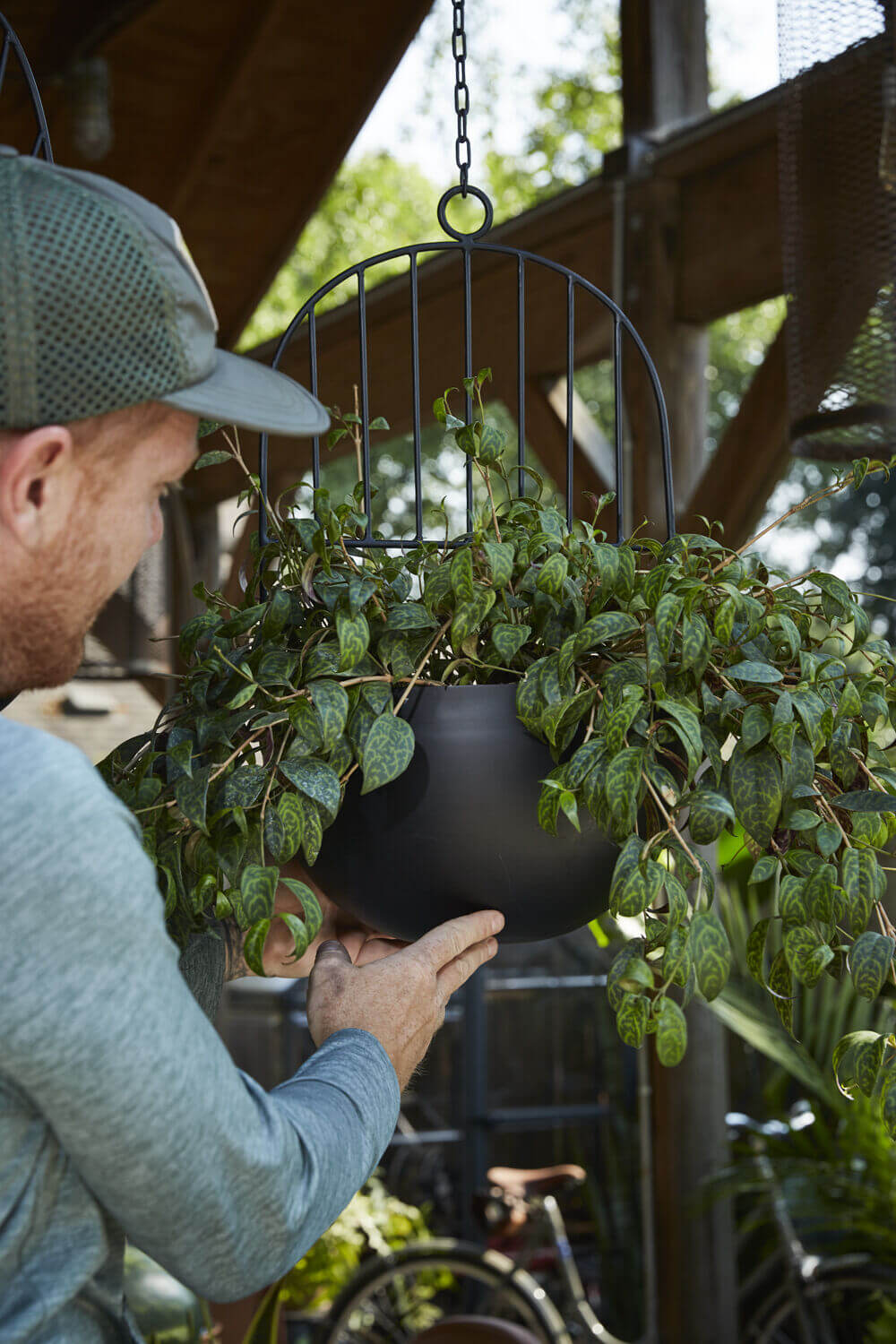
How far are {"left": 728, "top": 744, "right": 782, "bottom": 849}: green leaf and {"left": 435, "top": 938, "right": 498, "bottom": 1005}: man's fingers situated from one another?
17 cm

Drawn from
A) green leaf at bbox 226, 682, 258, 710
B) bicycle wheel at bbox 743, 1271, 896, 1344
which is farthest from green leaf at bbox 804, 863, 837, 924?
bicycle wheel at bbox 743, 1271, 896, 1344

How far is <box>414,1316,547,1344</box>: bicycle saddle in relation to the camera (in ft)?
6.70

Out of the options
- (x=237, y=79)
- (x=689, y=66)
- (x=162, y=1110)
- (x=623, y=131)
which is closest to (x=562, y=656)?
(x=162, y=1110)

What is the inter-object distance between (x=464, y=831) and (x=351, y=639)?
0.41 ft

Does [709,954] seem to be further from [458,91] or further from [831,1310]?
[831,1310]

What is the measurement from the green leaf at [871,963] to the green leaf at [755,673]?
0.14 meters

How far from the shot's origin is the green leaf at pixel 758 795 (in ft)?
2.15

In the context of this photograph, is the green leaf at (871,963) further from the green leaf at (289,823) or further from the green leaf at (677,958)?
the green leaf at (289,823)

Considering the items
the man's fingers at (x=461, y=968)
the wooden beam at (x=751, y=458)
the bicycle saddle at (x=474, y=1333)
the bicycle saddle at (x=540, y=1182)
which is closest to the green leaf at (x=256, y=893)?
the man's fingers at (x=461, y=968)

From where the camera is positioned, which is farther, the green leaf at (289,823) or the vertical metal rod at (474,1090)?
the vertical metal rod at (474,1090)

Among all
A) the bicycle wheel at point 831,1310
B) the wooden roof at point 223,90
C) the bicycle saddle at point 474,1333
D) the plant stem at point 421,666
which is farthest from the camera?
the wooden roof at point 223,90

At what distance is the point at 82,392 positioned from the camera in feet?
1.63

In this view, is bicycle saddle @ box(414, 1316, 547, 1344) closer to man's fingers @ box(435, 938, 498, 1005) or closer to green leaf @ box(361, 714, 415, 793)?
man's fingers @ box(435, 938, 498, 1005)

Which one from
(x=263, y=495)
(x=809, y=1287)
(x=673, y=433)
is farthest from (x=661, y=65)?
(x=809, y=1287)
